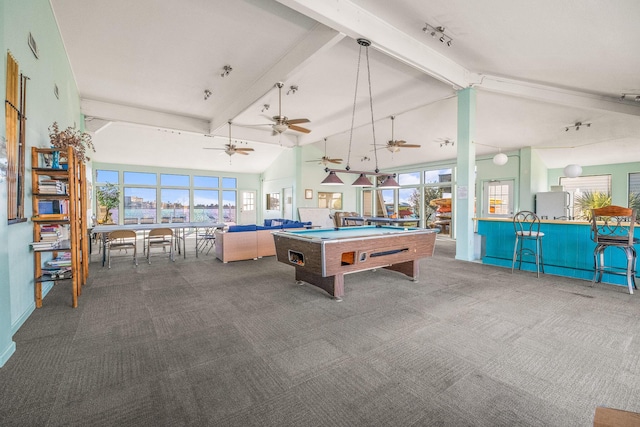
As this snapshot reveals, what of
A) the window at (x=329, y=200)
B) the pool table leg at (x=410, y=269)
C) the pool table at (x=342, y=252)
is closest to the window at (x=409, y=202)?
the window at (x=329, y=200)

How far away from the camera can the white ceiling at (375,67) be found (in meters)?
3.74

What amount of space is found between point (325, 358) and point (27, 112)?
388cm

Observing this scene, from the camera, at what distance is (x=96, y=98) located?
695cm

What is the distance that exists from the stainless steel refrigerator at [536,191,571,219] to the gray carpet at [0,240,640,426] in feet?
16.1

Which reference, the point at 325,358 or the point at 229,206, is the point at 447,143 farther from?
the point at 229,206

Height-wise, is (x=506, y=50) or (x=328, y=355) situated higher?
(x=506, y=50)

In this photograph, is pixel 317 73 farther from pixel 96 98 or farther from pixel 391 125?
pixel 96 98

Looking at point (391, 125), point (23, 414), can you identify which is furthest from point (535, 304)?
point (391, 125)

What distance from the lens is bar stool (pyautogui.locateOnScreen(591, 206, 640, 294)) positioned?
3719mm

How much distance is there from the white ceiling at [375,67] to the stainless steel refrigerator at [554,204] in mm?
1366

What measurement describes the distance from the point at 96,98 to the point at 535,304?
9.58 meters

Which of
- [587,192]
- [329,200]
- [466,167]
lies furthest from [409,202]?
[466,167]

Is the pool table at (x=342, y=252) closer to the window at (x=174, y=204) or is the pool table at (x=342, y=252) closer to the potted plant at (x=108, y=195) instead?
the potted plant at (x=108, y=195)

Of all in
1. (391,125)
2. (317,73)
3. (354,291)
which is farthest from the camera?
(391,125)
